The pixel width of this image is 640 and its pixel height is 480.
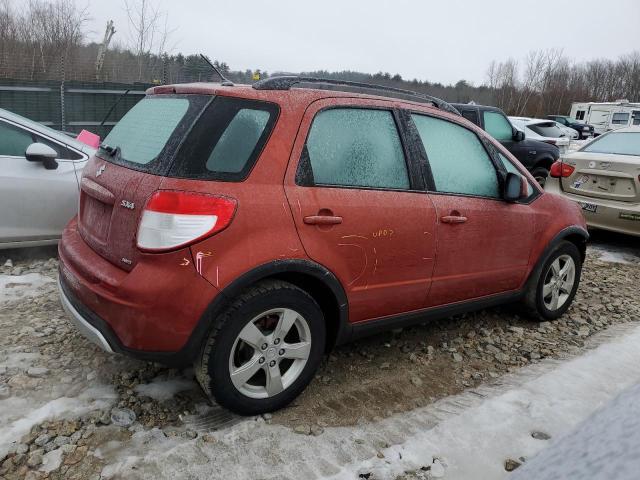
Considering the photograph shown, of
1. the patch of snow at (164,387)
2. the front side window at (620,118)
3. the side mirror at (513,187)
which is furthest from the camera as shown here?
the front side window at (620,118)

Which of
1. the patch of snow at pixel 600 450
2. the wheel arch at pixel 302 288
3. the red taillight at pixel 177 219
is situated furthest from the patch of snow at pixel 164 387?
the patch of snow at pixel 600 450

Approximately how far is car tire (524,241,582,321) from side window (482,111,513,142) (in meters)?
5.53

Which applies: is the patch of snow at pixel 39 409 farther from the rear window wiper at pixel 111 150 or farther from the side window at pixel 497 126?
the side window at pixel 497 126

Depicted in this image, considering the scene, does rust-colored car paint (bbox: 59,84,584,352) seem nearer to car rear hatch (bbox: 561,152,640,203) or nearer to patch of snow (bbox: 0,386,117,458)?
patch of snow (bbox: 0,386,117,458)

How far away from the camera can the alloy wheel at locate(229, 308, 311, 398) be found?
2.47 m

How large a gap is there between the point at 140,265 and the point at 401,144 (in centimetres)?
163

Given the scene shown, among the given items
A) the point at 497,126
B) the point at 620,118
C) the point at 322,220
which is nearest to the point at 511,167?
the point at 322,220

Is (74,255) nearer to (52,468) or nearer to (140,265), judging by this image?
(140,265)

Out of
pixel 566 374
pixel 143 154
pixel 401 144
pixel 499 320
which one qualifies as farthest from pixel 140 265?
pixel 499 320

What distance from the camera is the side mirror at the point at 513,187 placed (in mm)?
3428

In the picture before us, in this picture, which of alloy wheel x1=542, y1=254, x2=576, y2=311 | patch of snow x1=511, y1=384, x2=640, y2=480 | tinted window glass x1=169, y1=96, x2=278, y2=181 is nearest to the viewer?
patch of snow x1=511, y1=384, x2=640, y2=480

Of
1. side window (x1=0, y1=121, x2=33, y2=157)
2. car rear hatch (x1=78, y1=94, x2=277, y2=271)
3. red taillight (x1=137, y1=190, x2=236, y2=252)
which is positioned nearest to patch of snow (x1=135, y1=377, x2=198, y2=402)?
car rear hatch (x1=78, y1=94, x2=277, y2=271)

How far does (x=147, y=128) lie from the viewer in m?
2.69

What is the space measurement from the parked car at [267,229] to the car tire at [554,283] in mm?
856
